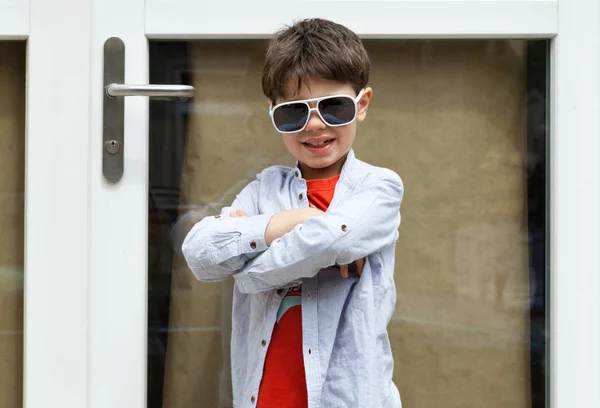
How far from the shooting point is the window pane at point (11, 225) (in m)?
1.47

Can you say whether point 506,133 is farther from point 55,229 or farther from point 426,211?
point 55,229

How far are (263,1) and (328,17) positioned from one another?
0.13 meters

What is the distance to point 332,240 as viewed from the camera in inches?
42.8

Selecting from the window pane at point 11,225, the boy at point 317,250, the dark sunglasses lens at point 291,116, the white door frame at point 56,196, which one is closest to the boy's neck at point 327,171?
the boy at point 317,250

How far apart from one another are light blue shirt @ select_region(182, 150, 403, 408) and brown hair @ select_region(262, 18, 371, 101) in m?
0.15

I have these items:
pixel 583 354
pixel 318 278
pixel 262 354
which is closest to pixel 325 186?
pixel 318 278

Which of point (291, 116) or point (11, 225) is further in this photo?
point (11, 225)

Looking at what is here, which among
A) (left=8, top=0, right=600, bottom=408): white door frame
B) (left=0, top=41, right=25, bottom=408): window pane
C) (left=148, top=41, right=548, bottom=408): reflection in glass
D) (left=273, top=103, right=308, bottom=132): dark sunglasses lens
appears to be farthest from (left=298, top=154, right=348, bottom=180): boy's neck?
(left=0, top=41, right=25, bottom=408): window pane

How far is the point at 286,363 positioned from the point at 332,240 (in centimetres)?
23

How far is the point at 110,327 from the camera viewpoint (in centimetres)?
142

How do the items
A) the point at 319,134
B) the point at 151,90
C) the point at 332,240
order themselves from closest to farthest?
the point at 332,240 → the point at 319,134 → the point at 151,90

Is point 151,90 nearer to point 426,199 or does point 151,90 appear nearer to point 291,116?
point 291,116

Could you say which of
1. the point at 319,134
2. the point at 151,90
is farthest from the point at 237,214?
the point at 151,90

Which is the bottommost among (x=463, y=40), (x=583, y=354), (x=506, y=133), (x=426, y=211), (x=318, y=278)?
(x=583, y=354)
